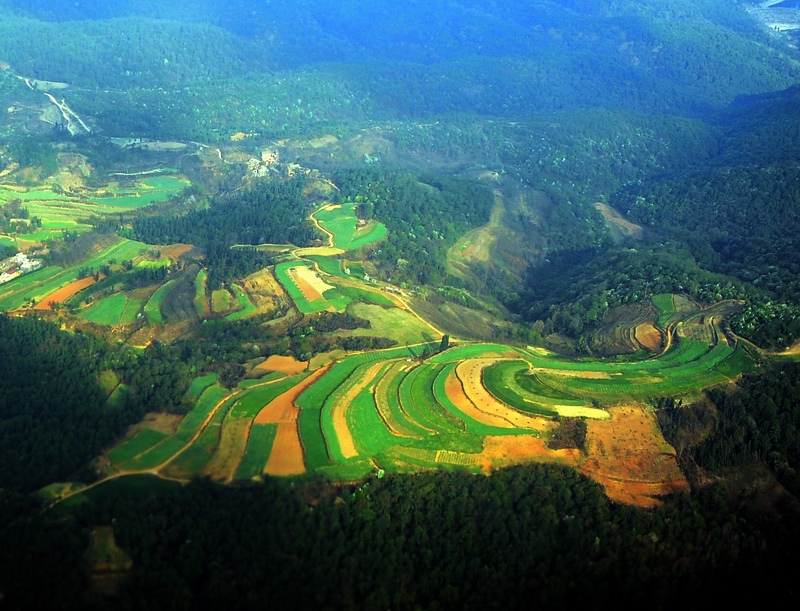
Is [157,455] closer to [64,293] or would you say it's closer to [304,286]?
[304,286]

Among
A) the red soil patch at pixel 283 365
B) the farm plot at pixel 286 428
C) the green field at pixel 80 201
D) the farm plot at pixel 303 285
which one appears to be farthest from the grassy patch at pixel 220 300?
the green field at pixel 80 201

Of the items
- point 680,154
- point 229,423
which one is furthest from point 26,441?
point 680,154

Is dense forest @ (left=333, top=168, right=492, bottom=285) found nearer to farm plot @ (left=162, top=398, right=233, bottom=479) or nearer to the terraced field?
the terraced field

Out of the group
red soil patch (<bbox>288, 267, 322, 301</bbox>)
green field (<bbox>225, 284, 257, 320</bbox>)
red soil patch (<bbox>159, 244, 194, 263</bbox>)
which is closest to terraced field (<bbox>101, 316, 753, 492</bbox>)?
red soil patch (<bbox>288, 267, 322, 301</bbox>)

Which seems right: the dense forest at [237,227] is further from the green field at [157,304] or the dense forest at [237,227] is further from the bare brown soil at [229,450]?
the bare brown soil at [229,450]

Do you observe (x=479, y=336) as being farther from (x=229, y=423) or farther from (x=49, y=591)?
(x=49, y=591)

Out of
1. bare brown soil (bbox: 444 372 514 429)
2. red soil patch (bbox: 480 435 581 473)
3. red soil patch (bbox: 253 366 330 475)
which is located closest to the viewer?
red soil patch (bbox: 253 366 330 475)

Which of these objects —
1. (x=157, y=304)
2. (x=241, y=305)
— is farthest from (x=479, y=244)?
(x=157, y=304)
